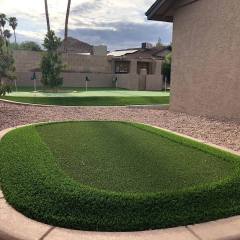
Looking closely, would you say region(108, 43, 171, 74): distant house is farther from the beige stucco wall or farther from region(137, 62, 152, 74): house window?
the beige stucco wall

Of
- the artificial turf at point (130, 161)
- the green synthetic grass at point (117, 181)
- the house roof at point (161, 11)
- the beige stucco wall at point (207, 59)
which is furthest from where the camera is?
the house roof at point (161, 11)

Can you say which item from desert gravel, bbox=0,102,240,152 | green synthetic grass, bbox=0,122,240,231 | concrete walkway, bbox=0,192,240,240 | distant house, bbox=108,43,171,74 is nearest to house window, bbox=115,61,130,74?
distant house, bbox=108,43,171,74

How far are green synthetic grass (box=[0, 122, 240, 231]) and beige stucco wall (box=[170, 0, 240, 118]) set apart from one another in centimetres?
406

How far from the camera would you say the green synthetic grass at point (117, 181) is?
363 cm

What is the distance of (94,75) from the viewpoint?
31.2 metres

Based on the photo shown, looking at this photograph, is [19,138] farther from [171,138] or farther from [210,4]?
[210,4]

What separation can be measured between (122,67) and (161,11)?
25.1 metres

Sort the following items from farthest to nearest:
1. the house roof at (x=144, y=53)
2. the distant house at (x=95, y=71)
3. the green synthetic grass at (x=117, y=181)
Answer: the house roof at (x=144, y=53)
the distant house at (x=95, y=71)
the green synthetic grass at (x=117, y=181)

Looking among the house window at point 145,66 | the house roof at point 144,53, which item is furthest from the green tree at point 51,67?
the house window at point 145,66

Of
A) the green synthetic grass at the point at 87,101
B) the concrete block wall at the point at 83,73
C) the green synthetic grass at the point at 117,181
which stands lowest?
the green synthetic grass at the point at 87,101

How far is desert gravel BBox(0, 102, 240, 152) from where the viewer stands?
26.7 ft

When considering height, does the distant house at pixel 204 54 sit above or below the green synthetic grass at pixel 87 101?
above

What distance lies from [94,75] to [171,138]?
2461cm

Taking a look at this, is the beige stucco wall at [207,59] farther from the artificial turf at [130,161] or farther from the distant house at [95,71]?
the distant house at [95,71]
